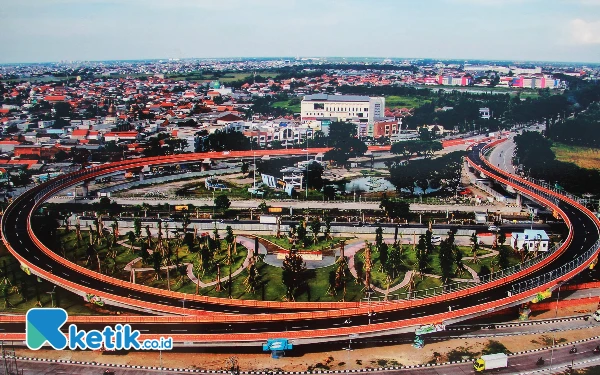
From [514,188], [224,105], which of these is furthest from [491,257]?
[224,105]

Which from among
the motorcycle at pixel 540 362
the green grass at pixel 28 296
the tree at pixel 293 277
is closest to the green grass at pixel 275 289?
the tree at pixel 293 277

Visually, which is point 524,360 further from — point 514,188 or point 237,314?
point 514,188

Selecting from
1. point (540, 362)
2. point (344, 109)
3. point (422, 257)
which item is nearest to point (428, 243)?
point (422, 257)

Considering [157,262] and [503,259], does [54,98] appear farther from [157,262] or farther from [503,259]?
[503,259]

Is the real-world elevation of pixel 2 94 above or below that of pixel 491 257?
above

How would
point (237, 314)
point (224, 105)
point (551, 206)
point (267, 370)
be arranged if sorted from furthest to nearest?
point (224, 105)
point (551, 206)
point (237, 314)
point (267, 370)

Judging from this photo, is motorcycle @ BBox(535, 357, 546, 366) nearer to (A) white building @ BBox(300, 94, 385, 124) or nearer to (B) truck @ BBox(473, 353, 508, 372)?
(B) truck @ BBox(473, 353, 508, 372)
